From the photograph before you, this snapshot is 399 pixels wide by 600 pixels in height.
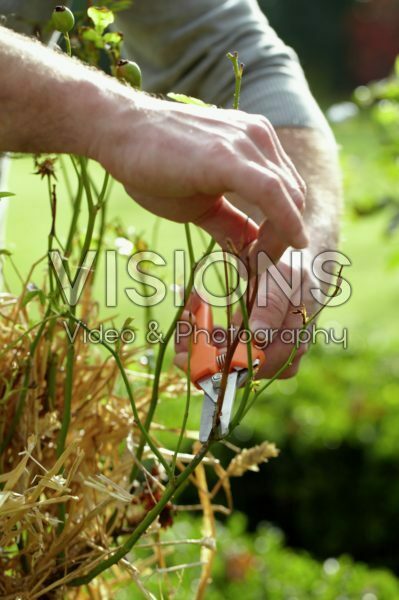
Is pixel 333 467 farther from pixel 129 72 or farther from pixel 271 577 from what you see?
pixel 129 72

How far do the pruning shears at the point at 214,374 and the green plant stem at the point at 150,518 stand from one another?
1.5 inches

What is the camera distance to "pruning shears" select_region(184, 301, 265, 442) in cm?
86

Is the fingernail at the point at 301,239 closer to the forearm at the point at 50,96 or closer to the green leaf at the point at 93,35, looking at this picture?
the forearm at the point at 50,96

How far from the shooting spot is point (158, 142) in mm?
714

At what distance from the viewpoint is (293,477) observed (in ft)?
10.5

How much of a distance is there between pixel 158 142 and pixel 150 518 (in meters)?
0.32

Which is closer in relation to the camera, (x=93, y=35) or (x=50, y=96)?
(x=50, y=96)

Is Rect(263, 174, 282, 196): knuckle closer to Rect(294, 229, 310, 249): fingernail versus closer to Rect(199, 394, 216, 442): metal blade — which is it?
Rect(294, 229, 310, 249): fingernail

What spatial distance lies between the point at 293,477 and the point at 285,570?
0.89m

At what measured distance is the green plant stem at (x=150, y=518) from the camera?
80 cm

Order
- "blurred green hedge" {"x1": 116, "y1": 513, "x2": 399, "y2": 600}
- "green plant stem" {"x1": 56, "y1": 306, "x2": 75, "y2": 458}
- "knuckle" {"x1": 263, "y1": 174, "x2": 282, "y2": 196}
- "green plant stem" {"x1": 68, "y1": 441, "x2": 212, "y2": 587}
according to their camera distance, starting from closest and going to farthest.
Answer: "knuckle" {"x1": 263, "y1": 174, "x2": 282, "y2": 196}, "green plant stem" {"x1": 68, "y1": 441, "x2": 212, "y2": 587}, "green plant stem" {"x1": 56, "y1": 306, "x2": 75, "y2": 458}, "blurred green hedge" {"x1": 116, "y1": 513, "x2": 399, "y2": 600}

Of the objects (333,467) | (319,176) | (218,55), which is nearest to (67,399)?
(319,176)

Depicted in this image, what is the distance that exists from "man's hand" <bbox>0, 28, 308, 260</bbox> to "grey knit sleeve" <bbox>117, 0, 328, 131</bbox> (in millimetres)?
519

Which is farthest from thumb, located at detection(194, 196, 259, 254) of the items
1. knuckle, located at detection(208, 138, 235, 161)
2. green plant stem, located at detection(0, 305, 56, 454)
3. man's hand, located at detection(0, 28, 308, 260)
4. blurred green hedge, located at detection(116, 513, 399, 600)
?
blurred green hedge, located at detection(116, 513, 399, 600)
